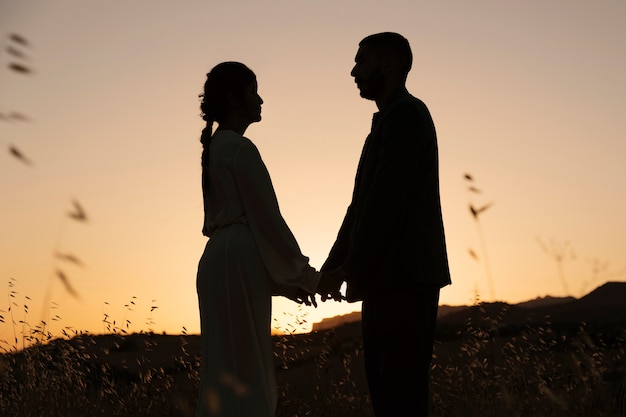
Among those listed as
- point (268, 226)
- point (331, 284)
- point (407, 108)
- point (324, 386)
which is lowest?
point (324, 386)

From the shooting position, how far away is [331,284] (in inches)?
205

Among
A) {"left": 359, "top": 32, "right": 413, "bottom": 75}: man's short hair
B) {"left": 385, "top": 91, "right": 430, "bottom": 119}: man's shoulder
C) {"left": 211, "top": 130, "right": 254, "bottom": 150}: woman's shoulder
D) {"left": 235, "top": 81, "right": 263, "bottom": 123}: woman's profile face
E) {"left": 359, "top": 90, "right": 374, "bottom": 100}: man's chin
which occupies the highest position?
{"left": 359, "top": 32, "right": 413, "bottom": 75}: man's short hair

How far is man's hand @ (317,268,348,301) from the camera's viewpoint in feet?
16.8

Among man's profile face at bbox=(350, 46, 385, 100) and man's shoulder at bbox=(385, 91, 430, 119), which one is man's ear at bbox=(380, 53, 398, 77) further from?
man's shoulder at bbox=(385, 91, 430, 119)

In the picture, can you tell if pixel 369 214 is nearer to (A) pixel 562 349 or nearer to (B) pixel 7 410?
(B) pixel 7 410

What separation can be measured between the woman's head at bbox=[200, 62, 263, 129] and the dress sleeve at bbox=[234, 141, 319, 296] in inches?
9.3

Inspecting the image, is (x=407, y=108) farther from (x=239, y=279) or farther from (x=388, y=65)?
(x=239, y=279)

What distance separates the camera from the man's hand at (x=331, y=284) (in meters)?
5.13

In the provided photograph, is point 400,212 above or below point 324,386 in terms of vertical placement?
above

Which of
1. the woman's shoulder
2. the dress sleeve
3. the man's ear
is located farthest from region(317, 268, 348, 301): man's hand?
the man's ear

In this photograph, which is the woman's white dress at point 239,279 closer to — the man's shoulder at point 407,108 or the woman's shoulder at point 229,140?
the woman's shoulder at point 229,140

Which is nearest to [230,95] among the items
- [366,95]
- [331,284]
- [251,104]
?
[251,104]

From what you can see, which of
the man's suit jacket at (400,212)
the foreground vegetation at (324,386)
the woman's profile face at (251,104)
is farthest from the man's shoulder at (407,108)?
the foreground vegetation at (324,386)

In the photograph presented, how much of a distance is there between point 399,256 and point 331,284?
28.0 inches
